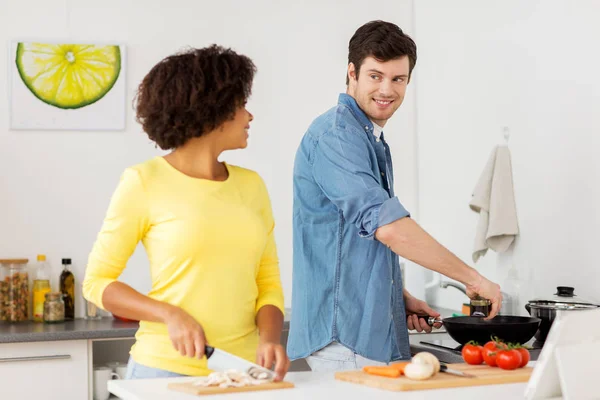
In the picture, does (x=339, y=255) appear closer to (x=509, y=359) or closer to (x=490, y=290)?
(x=490, y=290)

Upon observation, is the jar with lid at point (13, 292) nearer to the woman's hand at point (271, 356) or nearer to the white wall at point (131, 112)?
the white wall at point (131, 112)

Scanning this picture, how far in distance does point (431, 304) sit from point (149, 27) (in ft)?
5.48

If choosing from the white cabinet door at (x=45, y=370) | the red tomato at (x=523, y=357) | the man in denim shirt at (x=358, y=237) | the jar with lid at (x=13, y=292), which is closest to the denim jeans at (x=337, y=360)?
the man in denim shirt at (x=358, y=237)

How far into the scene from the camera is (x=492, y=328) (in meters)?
2.27

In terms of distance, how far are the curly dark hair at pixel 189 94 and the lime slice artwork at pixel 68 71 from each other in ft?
6.46

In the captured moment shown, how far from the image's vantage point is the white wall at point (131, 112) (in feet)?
11.2

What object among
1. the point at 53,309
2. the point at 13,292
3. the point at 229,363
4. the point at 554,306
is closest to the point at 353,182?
the point at 229,363

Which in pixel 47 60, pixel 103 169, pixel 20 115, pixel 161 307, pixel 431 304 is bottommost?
pixel 431 304

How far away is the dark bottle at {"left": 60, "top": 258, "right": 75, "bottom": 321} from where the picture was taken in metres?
3.38

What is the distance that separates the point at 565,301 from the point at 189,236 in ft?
4.69

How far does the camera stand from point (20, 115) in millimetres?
3412

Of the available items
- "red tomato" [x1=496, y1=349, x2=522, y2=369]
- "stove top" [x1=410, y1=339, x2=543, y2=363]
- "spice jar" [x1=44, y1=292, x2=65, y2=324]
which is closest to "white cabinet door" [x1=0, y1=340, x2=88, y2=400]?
"spice jar" [x1=44, y1=292, x2=65, y2=324]

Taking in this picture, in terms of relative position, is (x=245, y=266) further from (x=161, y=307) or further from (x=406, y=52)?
(x=406, y=52)

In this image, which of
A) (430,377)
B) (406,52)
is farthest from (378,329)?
(406,52)
